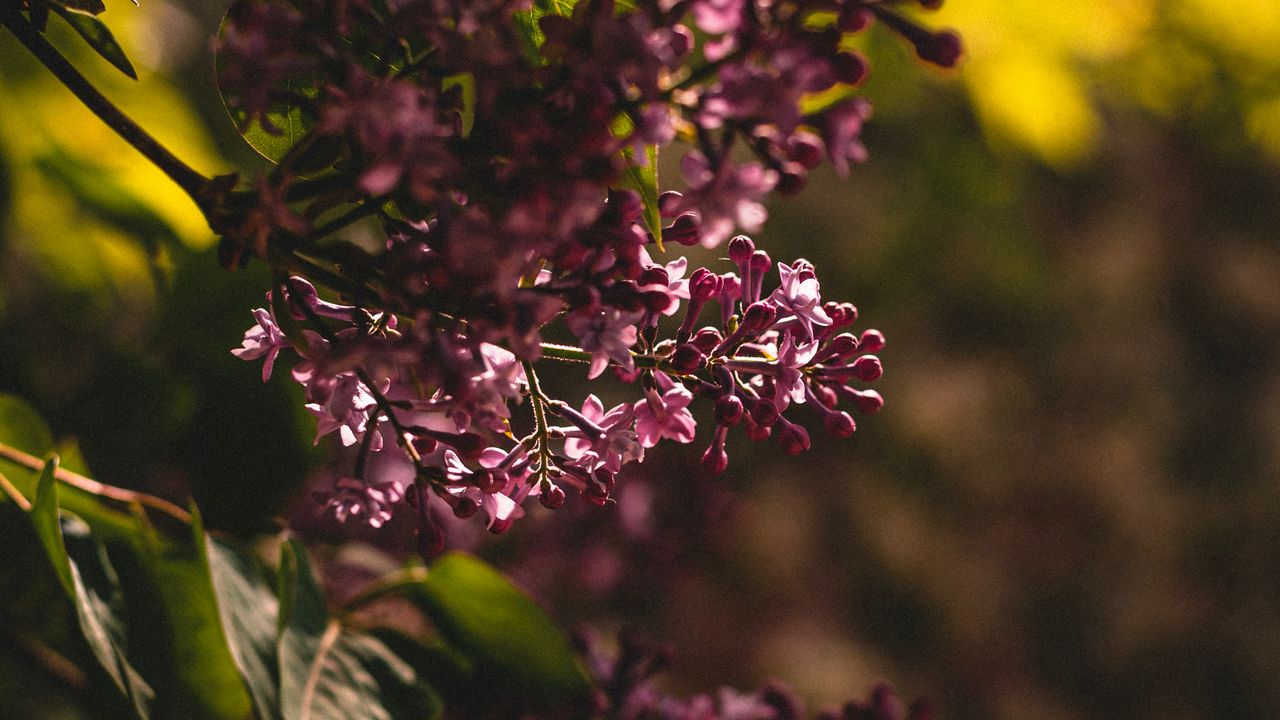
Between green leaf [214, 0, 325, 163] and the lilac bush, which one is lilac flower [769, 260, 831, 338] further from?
green leaf [214, 0, 325, 163]

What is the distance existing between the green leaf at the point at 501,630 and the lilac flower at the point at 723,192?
0.51m

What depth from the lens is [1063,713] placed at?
310 centimetres

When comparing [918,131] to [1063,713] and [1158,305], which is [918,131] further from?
[1063,713]

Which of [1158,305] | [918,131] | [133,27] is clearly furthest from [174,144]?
[1158,305]

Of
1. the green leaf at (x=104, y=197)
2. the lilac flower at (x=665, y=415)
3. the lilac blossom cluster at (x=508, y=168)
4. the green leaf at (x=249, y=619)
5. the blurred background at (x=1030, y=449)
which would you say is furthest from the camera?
the blurred background at (x=1030, y=449)

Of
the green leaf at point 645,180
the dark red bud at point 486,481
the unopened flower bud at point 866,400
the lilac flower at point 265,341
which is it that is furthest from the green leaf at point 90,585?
the unopened flower bud at point 866,400

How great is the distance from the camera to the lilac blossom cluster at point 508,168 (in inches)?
15.9

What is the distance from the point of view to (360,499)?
0.57 meters

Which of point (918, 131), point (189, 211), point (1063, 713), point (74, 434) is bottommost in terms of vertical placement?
point (1063, 713)

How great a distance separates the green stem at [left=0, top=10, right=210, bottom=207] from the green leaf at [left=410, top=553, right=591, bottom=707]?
18.8 inches

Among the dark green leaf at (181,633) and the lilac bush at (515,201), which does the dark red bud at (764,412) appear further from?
the dark green leaf at (181,633)

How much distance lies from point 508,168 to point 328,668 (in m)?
0.50

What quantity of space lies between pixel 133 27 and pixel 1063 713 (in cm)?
317

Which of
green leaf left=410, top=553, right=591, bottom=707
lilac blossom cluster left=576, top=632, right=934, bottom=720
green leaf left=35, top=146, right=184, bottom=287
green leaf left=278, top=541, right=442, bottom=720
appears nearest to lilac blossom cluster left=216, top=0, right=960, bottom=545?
green leaf left=278, top=541, right=442, bottom=720
